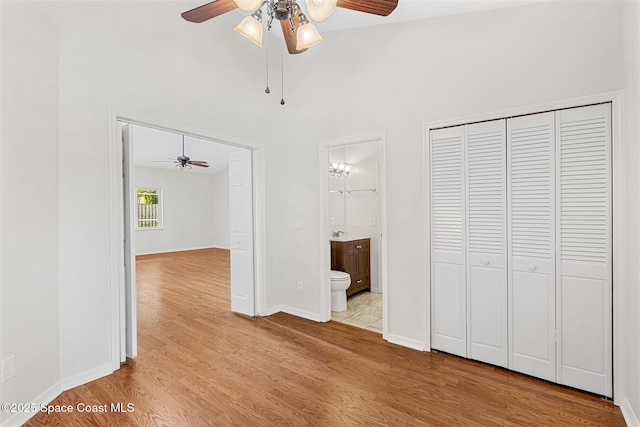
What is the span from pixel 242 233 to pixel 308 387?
2.12 metres

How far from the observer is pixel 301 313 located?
3777mm

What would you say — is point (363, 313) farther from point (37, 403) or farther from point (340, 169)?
point (37, 403)

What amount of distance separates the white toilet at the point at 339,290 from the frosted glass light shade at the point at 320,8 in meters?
2.89

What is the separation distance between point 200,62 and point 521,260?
3452mm

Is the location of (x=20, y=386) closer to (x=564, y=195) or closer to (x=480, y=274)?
(x=480, y=274)

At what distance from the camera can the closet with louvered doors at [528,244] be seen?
6.98ft

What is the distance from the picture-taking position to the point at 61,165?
2.19 metres

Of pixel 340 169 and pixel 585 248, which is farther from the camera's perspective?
pixel 340 169

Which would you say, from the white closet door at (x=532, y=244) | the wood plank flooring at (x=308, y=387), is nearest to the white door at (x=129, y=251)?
the wood plank flooring at (x=308, y=387)

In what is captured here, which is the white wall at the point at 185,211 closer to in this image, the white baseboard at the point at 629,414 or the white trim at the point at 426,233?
the white trim at the point at 426,233

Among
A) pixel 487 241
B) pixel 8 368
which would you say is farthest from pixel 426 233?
pixel 8 368

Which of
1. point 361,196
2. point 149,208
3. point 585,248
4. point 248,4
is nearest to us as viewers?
point 248,4

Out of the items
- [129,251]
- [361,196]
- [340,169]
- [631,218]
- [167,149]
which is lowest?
[129,251]

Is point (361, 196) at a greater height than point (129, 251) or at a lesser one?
greater
